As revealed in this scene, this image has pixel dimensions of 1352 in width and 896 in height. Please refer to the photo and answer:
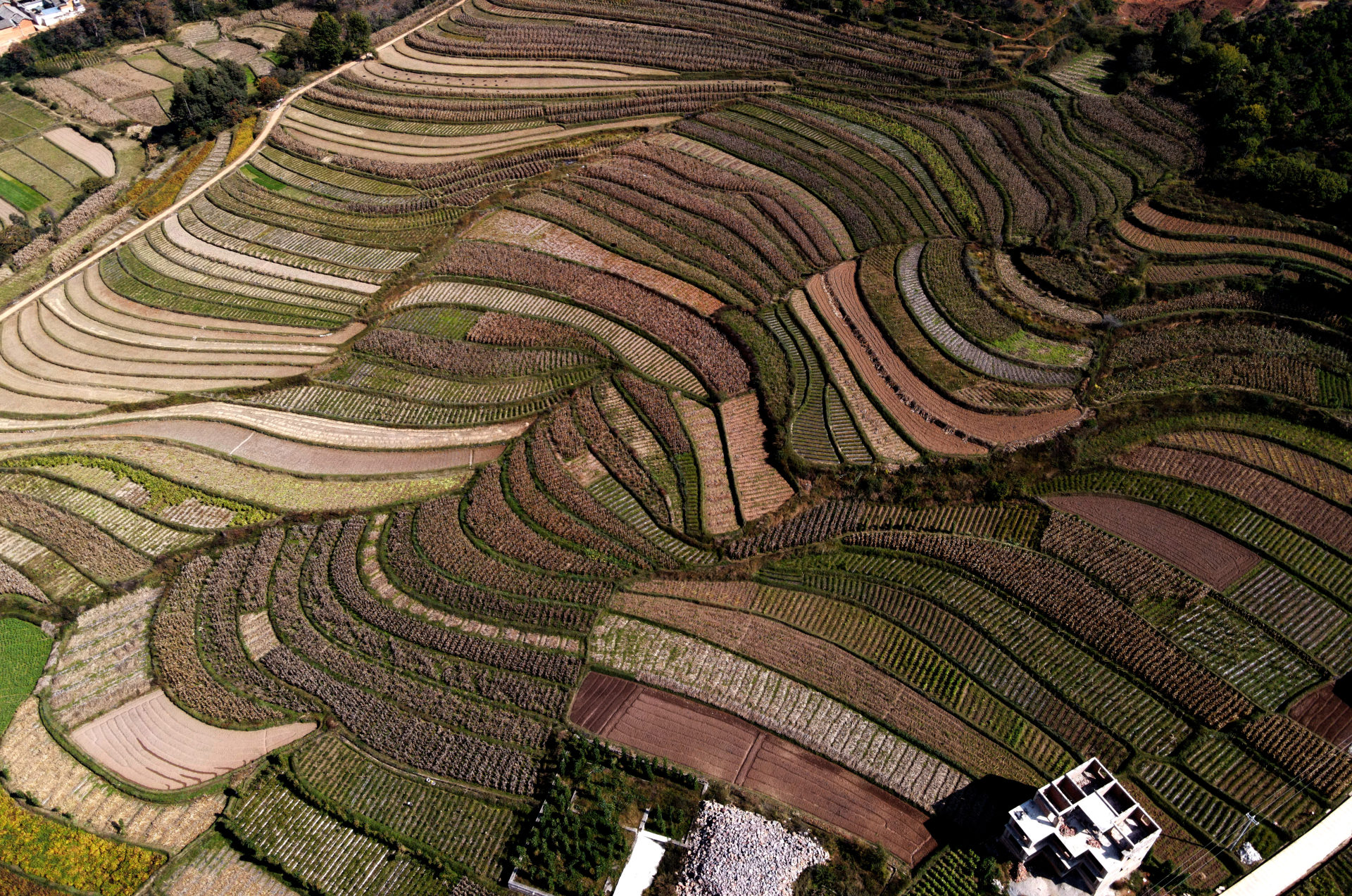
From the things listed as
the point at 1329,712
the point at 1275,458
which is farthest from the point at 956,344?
the point at 1329,712

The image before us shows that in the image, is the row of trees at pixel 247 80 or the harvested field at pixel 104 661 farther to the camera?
the row of trees at pixel 247 80

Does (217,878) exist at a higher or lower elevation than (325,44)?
lower

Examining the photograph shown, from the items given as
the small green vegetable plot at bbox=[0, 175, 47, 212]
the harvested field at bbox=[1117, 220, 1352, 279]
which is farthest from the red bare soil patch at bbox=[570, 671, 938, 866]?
the small green vegetable plot at bbox=[0, 175, 47, 212]

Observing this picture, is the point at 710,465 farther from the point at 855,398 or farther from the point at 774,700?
the point at 774,700

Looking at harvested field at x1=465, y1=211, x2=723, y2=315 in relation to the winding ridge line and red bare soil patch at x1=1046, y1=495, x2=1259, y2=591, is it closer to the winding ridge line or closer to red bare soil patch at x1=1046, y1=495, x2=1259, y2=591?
the winding ridge line

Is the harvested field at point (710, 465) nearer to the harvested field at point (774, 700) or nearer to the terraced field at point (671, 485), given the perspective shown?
the terraced field at point (671, 485)

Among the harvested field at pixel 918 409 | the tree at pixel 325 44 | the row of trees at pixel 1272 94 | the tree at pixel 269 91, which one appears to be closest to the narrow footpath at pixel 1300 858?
the harvested field at pixel 918 409
